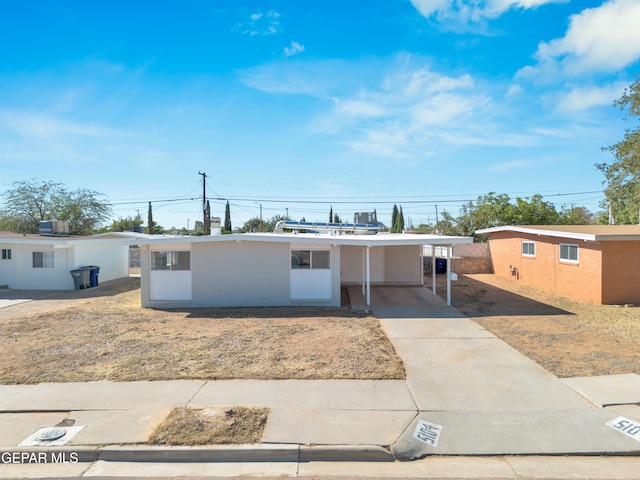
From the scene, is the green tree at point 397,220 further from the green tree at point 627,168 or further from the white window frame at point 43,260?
the white window frame at point 43,260

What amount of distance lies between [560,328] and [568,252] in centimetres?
701

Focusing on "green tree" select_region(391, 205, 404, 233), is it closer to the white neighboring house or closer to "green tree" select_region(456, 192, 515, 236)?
"green tree" select_region(456, 192, 515, 236)

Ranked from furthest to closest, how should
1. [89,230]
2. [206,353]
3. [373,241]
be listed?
[89,230] < [373,241] < [206,353]

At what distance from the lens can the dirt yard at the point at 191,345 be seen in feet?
21.6

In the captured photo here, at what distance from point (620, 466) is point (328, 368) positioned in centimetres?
409

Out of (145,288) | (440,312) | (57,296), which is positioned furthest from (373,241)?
(57,296)

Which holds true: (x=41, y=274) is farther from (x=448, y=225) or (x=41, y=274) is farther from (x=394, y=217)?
(x=394, y=217)

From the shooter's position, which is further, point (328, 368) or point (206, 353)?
point (206, 353)

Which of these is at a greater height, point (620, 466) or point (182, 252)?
point (182, 252)

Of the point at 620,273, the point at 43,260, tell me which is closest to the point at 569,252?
the point at 620,273

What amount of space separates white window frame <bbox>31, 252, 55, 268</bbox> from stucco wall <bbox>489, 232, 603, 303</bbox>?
77.2ft

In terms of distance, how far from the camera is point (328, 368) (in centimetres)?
671

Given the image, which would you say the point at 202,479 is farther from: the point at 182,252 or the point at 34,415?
the point at 182,252

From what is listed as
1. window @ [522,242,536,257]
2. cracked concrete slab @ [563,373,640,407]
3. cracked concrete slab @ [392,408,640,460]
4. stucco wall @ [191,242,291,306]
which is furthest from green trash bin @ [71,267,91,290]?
window @ [522,242,536,257]
